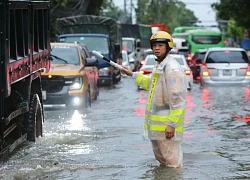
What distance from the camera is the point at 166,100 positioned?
367 inches

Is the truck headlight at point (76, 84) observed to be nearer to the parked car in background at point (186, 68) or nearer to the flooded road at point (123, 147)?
the flooded road at point (123, 147)

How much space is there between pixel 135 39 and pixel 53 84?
4138 centimetres

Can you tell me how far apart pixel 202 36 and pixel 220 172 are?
189 ft

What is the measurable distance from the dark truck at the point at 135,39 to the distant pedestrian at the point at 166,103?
41.0 meters

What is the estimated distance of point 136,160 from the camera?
11414 millimetres

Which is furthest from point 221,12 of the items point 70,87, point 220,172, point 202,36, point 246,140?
point 220,172

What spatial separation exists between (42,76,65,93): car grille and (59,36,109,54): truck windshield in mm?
A: 9754

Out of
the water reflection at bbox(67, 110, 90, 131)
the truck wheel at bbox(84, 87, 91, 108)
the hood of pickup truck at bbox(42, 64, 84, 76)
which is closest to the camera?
the water reflection at bbox(67, 110, 90, 131)

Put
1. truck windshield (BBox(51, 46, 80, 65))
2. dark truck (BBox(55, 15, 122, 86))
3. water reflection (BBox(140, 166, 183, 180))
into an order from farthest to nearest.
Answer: dark truck (BBox(55, 15, 122, 86)), truck windshield (BBox(51, 46, 80, 65)), water reflection (BBox(140, 166, 183, 180))

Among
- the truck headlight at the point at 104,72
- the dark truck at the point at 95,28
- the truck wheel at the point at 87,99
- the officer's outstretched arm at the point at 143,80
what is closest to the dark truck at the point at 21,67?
the officer's outstretched arm at the point at 143,80

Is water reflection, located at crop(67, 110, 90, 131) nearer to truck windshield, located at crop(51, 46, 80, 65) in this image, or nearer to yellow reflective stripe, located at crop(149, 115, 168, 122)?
truck windshield, located at crop(51, 46, 80, 65)

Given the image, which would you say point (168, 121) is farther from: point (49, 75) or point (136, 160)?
point (49, 75)

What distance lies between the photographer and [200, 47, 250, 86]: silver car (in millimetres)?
28641

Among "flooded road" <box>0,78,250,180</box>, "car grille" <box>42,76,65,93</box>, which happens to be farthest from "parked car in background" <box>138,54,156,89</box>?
"car grille" <box>42,76,65,93</box>
